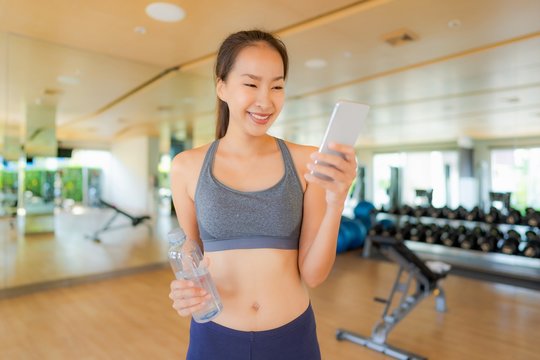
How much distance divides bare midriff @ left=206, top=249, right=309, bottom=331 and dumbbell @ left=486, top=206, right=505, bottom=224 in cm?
431

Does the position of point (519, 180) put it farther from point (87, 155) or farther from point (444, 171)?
point (87, 155)

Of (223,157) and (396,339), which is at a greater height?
(223,157)

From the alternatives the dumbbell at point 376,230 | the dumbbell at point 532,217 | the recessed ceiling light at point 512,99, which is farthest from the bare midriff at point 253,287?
the recessed ceiling light at point 512,99

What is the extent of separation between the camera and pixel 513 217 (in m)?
4.10

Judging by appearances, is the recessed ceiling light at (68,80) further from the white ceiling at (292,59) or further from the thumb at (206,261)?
the thumb at (206,261)

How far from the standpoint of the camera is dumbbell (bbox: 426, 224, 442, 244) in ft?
14.8

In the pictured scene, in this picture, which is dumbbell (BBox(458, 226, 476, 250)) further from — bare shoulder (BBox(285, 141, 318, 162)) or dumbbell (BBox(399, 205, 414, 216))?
bare shoulder (BBox(285, 141, 318, 162))

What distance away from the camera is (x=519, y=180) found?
4492mm

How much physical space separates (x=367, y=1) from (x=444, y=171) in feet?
14.1

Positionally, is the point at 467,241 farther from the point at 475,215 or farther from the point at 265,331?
the point at 265,331

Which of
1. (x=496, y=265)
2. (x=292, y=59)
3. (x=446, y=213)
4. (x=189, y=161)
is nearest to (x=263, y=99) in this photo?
(x=189, y=161)

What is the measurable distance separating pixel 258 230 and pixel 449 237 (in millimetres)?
4283

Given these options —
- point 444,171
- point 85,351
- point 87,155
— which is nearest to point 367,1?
point 85,351

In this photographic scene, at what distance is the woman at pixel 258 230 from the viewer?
29.7 inches
